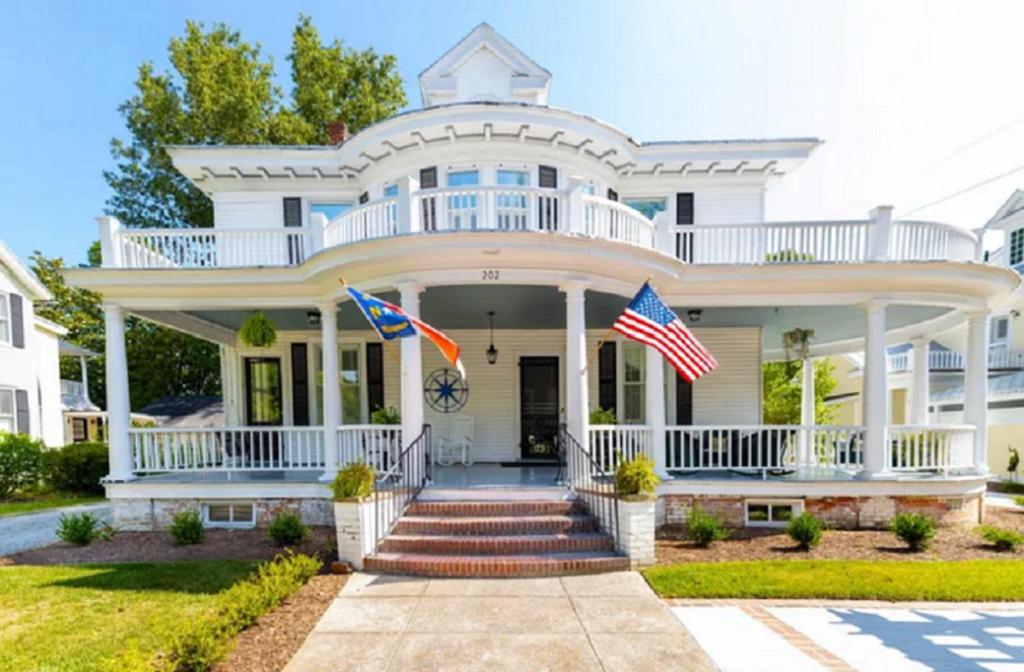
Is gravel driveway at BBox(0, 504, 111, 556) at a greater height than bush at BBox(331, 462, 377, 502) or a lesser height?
lesser

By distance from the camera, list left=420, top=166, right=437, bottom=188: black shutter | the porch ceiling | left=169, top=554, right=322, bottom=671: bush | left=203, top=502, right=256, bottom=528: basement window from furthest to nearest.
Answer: left=420, top=166, right=437, bottom=188: black shutter → the porch ceiling → left=203, top=502, right=256, bottom=528: basement window → left=169, top=554, right=322, bottom=671: bush

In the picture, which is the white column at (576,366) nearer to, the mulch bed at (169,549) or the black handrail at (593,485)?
the black handrail at (593,485)

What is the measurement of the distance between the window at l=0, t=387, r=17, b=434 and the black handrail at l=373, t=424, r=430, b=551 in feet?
54.6

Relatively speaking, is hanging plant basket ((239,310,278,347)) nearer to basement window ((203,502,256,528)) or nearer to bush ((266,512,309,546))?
basement window ((203,502,256,528))

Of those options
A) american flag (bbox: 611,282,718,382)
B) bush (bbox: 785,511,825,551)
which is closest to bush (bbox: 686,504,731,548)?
bush (bbox: 785,511,825,551)

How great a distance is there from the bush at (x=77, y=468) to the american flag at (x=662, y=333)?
1529 cm

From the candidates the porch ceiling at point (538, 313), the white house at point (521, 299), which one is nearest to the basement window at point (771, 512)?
Answer: the white house at point (521, 299)

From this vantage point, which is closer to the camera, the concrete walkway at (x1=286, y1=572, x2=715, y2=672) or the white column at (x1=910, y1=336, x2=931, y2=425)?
the concrete walkway at (x1=286, y1=572, x2=715, y2=672)

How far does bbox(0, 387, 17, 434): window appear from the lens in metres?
15.7

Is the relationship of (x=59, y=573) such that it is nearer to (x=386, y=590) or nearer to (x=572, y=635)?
(x=386, y=590)

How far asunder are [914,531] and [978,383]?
406 cm

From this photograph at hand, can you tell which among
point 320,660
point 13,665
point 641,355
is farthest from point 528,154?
point 13,665

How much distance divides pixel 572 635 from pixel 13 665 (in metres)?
4.93

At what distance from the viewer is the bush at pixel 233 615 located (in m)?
3.74
